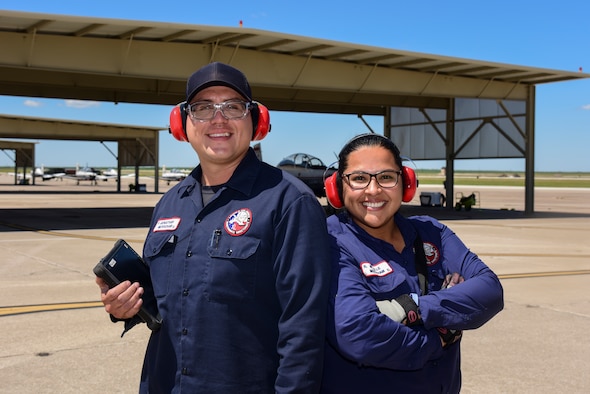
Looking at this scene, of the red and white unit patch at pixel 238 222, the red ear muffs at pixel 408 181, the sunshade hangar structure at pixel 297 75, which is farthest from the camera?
the sunshade hangar structure at pixel 297 75

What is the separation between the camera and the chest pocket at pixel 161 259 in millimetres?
2207

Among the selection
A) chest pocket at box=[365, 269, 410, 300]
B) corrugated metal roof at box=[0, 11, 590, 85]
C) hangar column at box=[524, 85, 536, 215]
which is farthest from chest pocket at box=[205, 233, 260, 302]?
hangar column at box=[524, 85, 536, 215]

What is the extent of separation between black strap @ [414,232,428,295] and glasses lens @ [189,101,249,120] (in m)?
0.94

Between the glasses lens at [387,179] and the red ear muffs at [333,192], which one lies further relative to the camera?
the red ear muffs at [333,192]

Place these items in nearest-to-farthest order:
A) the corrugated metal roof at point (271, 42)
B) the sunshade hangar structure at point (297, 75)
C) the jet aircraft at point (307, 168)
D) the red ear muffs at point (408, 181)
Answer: the red ear muffs at point (408, 181) → the corrugated metal roof at point (271, 42) → the sunshade hangar structure at point (297, 75) → the jet aircraft at point (307, 168)

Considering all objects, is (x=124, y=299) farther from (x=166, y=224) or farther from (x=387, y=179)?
(x=387, y=179)

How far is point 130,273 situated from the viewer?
89.7 inches

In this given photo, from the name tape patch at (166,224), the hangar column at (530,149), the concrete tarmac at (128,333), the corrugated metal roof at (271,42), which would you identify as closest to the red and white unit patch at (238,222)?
the name tape patch at (166,224)

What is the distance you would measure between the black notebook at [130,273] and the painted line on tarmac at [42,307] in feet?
15.4

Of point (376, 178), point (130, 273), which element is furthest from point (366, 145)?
point (130, 273)

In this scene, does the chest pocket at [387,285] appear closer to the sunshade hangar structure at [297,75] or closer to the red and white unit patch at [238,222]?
the red and white unit patch at [238,222]

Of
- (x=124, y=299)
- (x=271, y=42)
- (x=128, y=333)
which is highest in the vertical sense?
(x=271, y=42)

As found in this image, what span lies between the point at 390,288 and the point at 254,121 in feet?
3.05

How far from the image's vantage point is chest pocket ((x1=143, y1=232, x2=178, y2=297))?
2.21 metres
